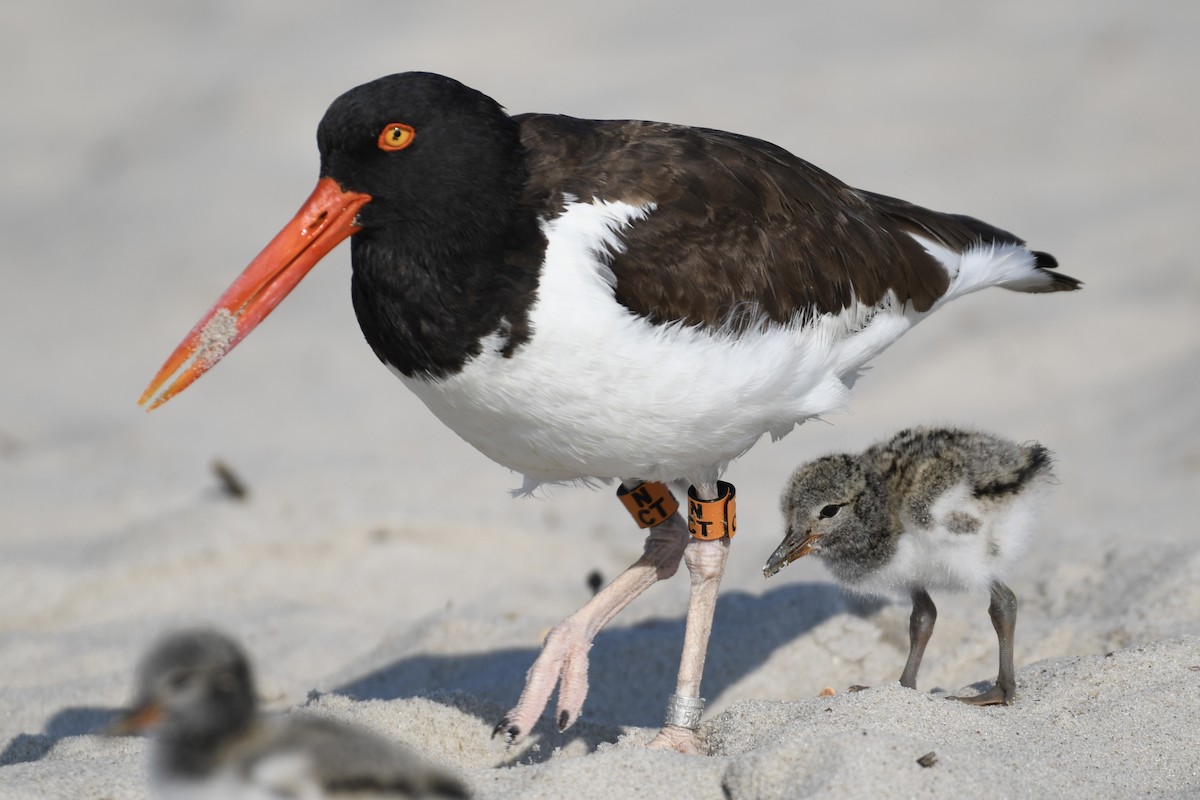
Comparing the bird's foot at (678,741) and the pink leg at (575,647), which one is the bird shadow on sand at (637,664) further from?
the bird's foot at (678,741)

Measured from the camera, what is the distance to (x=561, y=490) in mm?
8227

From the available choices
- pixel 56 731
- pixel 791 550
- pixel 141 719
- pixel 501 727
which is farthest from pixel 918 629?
pixel 56 731

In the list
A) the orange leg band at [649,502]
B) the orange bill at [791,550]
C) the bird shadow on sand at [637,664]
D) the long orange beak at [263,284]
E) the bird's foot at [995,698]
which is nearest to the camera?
the long orange beak at [263,284]

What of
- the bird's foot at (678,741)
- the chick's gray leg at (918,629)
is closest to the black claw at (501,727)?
the bird's foot at (678,741)

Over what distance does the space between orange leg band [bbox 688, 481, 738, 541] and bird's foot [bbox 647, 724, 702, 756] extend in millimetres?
656

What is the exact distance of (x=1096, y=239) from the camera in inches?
406

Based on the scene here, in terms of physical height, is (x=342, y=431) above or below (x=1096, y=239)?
below

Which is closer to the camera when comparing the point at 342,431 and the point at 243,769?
the point at 243,769

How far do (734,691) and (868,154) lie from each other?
284 inches

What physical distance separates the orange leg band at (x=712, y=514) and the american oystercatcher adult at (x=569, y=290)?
0.10 metres

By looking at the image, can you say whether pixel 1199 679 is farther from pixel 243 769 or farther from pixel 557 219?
pixel 243 769

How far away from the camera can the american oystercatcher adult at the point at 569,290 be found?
3.98 m

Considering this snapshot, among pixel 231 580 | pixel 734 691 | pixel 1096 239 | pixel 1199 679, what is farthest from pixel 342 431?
pixel 1199 679

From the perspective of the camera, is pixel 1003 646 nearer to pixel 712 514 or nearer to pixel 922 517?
pixel 922 517
